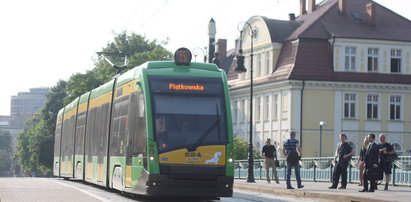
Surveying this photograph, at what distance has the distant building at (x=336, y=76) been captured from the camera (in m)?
70.1

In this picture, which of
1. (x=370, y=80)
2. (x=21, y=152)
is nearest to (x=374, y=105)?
(x=370, y=80)

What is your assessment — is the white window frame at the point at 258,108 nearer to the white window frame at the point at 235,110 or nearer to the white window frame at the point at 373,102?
the white window frame at the point at 235,110

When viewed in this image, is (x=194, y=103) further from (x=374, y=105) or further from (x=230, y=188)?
(x=374, y=105)

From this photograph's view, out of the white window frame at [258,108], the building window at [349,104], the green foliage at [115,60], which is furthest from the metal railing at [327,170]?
the green foliage at [115,60]

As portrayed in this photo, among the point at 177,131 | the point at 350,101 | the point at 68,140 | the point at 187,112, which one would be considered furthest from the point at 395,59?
the point at 177,131

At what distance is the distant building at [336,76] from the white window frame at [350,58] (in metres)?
0.07

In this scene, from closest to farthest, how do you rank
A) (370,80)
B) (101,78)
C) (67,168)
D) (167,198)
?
(167,198), (67,168), (370,80), (101,78)

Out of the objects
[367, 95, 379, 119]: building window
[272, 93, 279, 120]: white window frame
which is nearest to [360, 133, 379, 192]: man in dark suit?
[272, 93, 279, 120]: white window frame

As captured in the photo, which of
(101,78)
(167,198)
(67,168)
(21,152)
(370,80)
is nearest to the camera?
(167,198)

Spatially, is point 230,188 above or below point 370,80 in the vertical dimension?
below

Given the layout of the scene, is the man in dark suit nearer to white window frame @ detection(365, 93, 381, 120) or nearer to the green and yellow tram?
the green and yellow tram

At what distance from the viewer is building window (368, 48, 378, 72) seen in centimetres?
7228

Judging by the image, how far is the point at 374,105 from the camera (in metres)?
72.6

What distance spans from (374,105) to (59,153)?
36.4 metres
